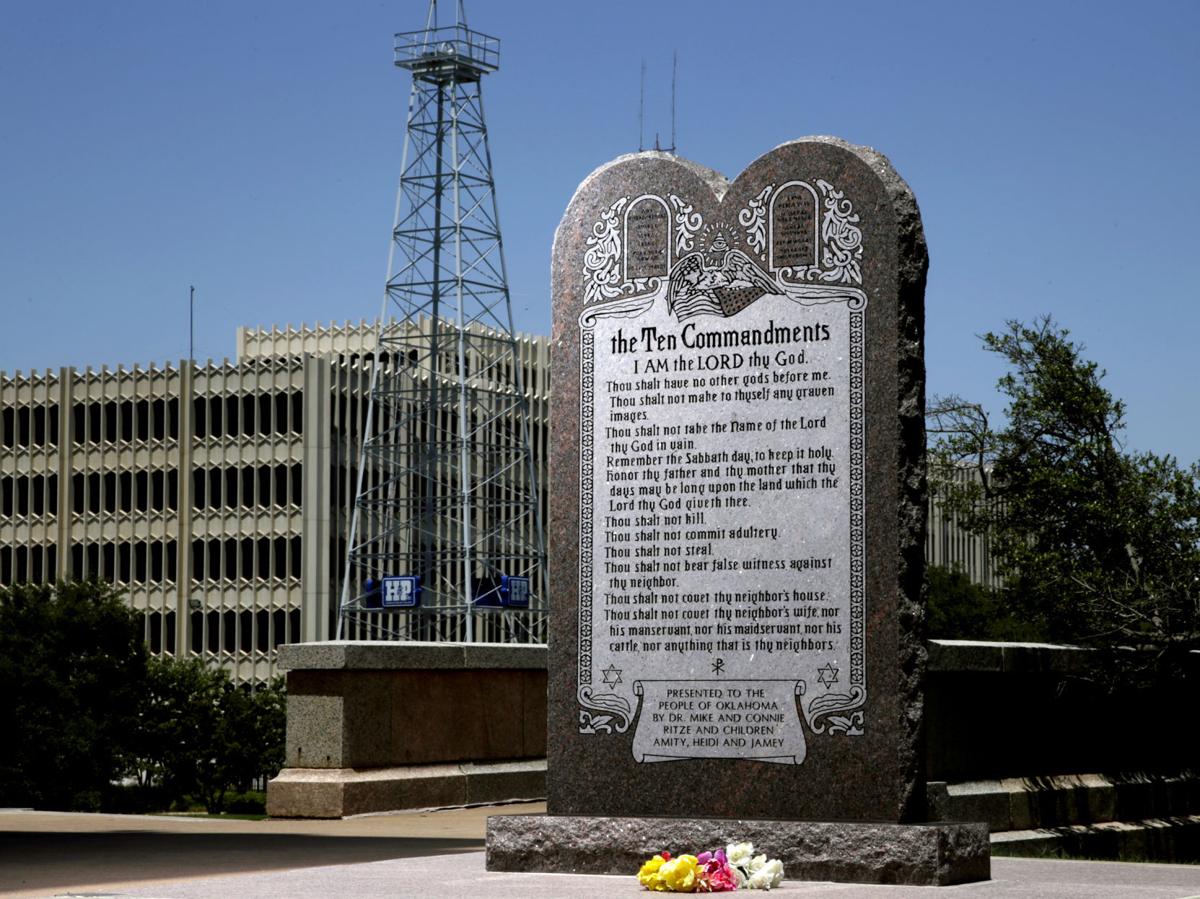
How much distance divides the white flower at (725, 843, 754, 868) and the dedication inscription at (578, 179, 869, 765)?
2.88 feet

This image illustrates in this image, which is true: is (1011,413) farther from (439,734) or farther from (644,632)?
(644,632)

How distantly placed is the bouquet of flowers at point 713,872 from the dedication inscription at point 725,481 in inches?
37.0

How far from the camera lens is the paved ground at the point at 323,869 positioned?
11.7 m

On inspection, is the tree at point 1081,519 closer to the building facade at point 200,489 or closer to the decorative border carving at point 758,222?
the decorative border carving at point 758,222

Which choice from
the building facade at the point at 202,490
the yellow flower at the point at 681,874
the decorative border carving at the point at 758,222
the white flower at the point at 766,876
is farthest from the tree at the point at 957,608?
the yellow flower at the point at 681,874

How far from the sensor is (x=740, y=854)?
12.0 metres

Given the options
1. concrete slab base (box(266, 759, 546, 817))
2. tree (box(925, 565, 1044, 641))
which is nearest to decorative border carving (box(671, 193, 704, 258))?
concrete slab base (box(266, 759, 546, 817))

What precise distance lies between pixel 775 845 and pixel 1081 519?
67.1ft

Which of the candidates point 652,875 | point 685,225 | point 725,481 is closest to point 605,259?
point 685,225

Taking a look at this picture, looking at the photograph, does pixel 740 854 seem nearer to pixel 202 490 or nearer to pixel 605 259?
pixel 605 259

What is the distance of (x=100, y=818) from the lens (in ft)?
63.9

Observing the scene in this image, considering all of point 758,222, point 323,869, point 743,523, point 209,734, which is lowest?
point 209,734

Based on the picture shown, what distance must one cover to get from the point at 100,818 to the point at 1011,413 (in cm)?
1935

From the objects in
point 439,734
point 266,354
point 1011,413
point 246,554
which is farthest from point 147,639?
point 439,734
